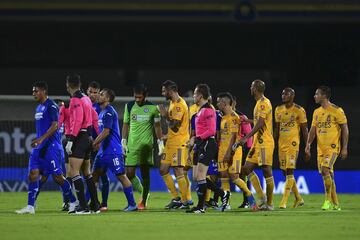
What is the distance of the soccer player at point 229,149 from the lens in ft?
51.8

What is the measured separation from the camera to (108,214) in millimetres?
14781

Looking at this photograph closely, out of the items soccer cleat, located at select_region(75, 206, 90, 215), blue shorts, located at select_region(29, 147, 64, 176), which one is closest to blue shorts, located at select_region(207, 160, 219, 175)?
soccer cleat, located at select_region(75, 206, 90, 215)

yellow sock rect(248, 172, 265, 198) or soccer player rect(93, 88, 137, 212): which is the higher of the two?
soccer player rect(93, 88, 137, 212)

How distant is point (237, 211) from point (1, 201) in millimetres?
5227

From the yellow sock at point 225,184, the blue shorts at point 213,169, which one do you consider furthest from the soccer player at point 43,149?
the blue shorts at point 213,169

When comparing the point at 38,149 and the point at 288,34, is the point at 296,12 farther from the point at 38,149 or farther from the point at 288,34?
the point at 38,149

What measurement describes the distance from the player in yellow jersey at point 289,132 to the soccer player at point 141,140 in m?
2.27

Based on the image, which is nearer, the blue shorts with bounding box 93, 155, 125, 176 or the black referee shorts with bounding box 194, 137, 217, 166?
the black referee shorts with bounding box 194, 137, 217, 166

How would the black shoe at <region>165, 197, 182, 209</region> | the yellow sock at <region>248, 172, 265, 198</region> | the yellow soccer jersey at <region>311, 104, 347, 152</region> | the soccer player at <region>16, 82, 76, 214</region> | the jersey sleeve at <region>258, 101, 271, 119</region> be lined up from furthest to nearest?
the black shoe at <region>165, 197, 182, 209</region> → the yellow soccer jersey at <region>311, 104, 347, 152</region> → the yellow sock at <region>248, 172, 265, 198</region> → the jersey sleeve at <region>258, 101, 271, 119</region> → the soccer player at <region>16, 82, 76, 214</region>

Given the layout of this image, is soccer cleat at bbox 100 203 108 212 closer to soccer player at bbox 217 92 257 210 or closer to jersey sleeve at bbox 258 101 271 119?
soccer player at bbox 217 92 257 210

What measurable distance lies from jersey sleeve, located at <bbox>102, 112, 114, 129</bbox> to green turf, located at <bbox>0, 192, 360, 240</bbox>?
1.40 meters

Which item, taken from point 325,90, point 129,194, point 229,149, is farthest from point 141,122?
point 325,90

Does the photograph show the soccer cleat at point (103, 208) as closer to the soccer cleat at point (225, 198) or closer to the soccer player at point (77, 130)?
the soccer player at point (77, 130)

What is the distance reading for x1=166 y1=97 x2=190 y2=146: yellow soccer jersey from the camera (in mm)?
16266
